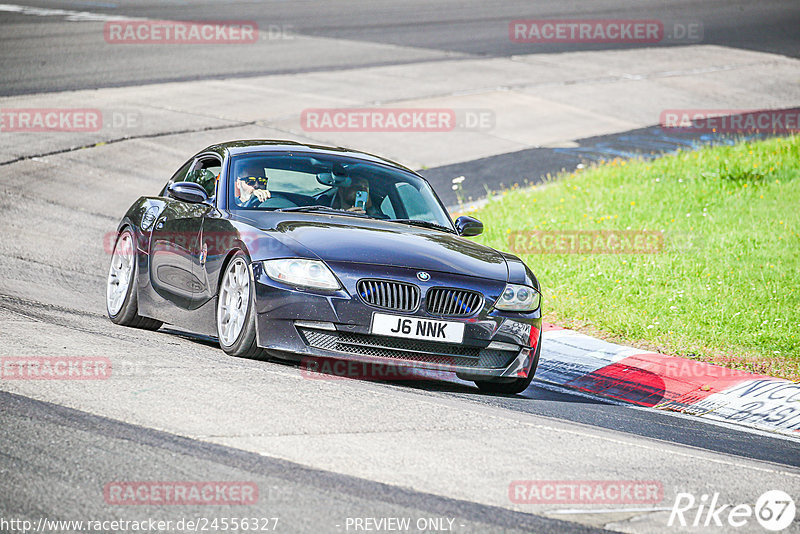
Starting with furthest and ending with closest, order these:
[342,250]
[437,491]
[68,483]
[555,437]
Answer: [342,250], [555,437], [437,491], [68,483]

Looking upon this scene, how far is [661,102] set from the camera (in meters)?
24.2

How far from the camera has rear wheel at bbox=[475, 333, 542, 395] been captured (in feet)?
25.1

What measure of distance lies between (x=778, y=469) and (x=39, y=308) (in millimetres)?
5567

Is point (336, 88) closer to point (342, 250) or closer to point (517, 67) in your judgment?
point (517, 67)

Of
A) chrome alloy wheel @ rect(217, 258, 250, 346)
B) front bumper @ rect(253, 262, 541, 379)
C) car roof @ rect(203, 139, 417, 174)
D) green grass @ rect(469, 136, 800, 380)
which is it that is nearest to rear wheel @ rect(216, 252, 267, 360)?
chrome alloy wheel @ rect(217, 258, 250, 346)

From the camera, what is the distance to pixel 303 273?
697 centimetres

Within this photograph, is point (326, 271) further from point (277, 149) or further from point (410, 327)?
point (277, 149)

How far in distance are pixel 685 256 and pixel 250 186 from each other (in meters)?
5.88

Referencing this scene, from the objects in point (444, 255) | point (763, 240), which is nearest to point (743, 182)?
point (763, 240)

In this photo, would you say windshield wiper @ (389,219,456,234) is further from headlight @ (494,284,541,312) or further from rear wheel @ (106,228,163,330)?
rear wheel @ (106,228,163,330)

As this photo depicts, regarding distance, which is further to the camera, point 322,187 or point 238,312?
point 322,187

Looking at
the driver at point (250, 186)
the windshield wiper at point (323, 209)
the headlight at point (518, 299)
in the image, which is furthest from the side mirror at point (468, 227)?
the driver at point (250, 186)

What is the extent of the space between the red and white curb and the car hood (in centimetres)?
157

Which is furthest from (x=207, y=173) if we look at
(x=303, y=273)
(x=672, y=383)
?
(x=672, y=383)
